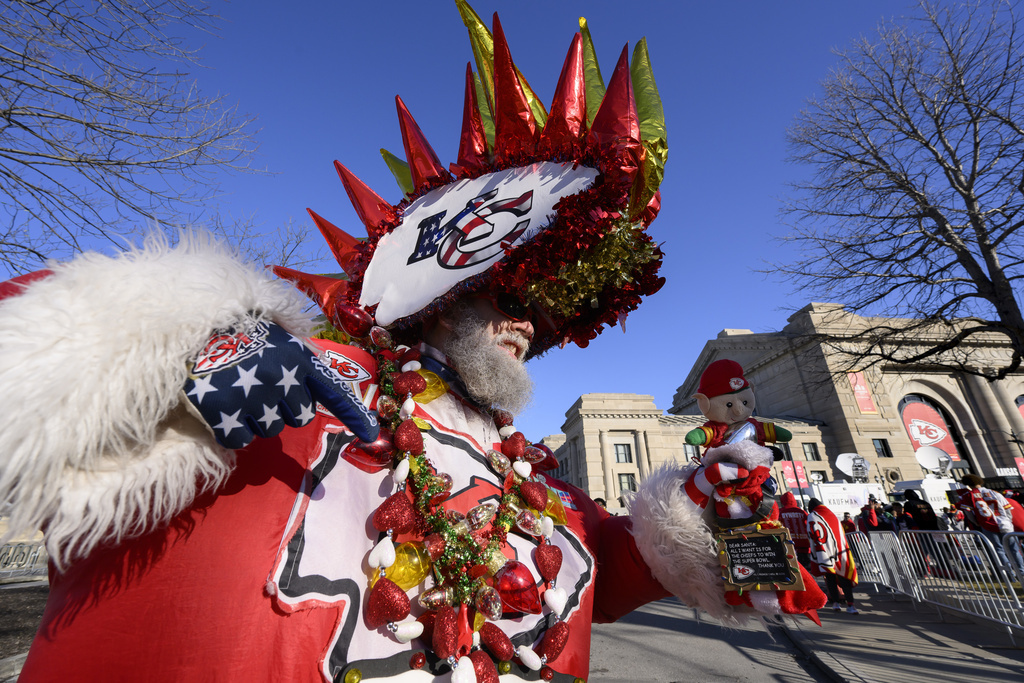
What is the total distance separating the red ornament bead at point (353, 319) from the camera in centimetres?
158

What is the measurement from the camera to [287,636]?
2.95ft

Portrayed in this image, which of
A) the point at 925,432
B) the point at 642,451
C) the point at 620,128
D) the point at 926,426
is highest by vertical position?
the point at 926,426

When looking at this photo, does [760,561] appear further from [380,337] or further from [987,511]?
[987,511]

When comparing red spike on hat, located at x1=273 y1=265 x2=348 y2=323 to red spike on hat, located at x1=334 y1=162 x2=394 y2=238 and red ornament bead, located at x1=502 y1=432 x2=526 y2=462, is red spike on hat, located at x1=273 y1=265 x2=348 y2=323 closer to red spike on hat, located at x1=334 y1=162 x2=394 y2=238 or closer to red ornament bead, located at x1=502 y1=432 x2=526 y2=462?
red spike on hat, located at x1=334 y1=162 x2=394 y2=238

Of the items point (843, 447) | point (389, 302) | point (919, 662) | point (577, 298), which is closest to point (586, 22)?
point (577, 298)

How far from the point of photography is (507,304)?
5.60 feet

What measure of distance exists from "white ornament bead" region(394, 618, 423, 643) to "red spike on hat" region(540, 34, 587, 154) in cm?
144

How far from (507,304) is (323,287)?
73cm

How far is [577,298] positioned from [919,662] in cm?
603

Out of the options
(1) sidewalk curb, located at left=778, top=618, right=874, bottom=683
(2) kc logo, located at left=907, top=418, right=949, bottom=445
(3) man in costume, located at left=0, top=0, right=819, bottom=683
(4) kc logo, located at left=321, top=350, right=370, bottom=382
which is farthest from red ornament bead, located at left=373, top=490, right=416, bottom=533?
(2) kc logo, located at left=907, top=418, right=949, bottom=445

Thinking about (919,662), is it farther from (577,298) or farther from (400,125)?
(400,125)

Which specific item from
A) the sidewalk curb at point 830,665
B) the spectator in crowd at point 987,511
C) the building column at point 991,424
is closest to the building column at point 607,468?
the building column at point 991,424

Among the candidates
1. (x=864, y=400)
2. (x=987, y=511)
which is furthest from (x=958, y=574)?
(x=864, y=400)

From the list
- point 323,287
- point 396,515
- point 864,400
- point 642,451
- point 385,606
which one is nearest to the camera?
point 385,606
